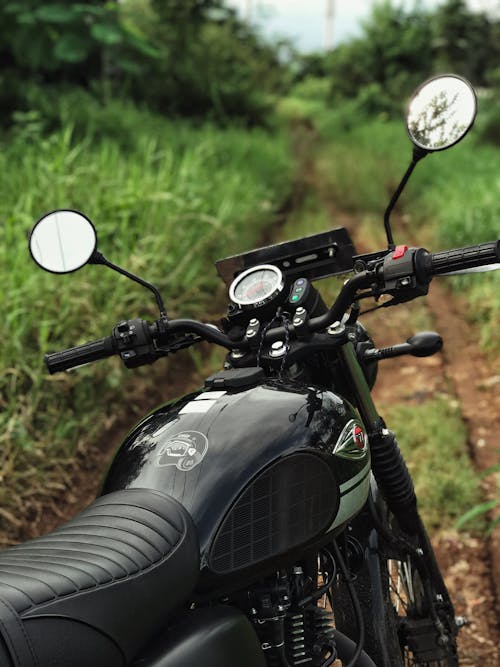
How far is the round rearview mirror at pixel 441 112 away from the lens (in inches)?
67.1

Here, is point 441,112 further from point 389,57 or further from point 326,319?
point 389,57

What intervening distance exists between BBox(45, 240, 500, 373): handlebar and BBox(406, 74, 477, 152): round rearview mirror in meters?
0.25

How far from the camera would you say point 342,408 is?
164cm

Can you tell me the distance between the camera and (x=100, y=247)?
5008 mm

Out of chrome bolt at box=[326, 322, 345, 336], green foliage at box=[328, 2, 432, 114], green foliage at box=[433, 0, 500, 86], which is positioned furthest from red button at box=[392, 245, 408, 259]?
green foliage at box=[433, 0, 500, 86]

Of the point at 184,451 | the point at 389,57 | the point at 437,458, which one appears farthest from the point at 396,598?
the point at 389,57

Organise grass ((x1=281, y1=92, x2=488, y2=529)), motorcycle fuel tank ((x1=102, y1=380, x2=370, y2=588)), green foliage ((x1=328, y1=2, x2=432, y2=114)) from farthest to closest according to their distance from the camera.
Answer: green foliage ((x1=328, y1=2, x2=432, y2=114)) → grass ((x1=281, y1=92, x2=488, y2=529)) → motorcycle fuel tank ((x1=102, y1=380, x2=370, y2=588))

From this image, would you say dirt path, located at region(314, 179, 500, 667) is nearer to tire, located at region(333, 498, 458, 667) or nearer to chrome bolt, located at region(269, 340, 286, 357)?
tire, located at region(333, 498, 458, 667)

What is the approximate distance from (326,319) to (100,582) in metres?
0.75

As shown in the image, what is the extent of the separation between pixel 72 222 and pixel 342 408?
75 cm

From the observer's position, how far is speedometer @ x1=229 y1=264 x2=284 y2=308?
178cm

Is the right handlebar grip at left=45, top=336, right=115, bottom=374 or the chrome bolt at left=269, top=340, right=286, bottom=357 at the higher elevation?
the right handlebar grip at left=45, top=336, right=115, bottom=374

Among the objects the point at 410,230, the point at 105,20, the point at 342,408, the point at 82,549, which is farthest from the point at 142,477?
the point at 410,230

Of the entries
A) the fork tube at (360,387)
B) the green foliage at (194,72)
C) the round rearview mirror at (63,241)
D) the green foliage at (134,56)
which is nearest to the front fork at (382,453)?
the fork tube at (360,387)
